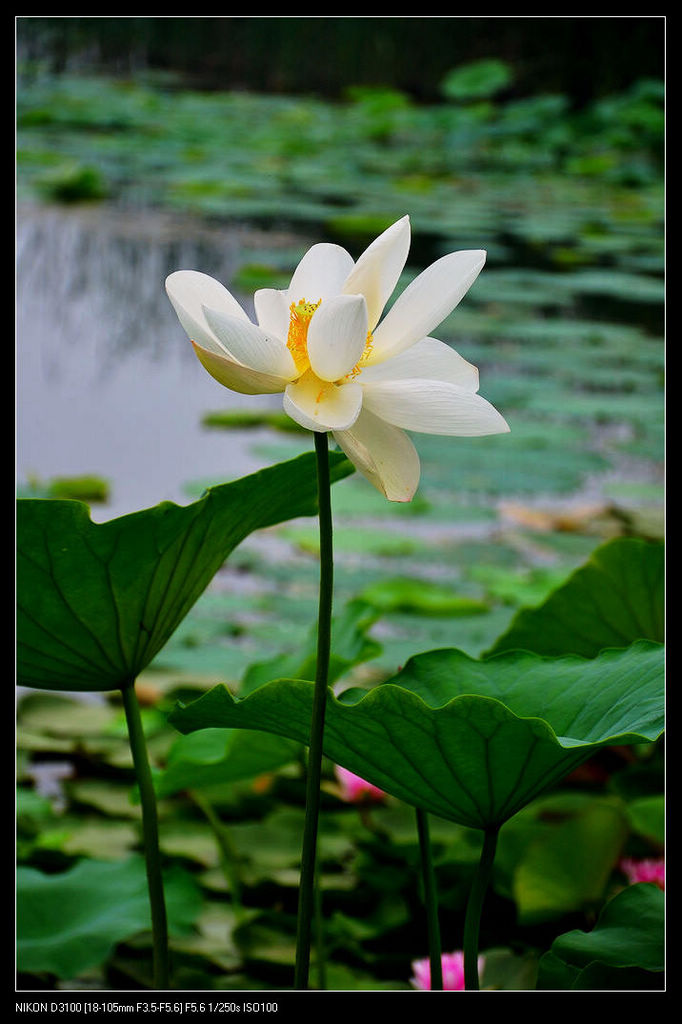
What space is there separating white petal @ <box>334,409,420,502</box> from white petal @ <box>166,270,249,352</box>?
0.21 ft

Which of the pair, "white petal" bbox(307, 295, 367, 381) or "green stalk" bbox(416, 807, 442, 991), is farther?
"green stalk" bbox(416, 807, 442, 991)

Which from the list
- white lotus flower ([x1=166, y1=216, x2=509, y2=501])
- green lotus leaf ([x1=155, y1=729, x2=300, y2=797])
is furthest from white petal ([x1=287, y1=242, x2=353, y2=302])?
green lotus leaf ([x1=155, y1=729, x2=300, y2=797])

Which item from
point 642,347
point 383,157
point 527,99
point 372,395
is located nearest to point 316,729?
point 372,395

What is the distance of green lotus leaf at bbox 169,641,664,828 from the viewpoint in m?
0.45

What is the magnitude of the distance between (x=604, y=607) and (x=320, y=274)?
0.34 m

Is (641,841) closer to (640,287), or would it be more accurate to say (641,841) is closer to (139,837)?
(139,837)

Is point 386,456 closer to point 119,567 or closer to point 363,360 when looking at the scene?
point 363,360

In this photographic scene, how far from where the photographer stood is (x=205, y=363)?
0.41 meters

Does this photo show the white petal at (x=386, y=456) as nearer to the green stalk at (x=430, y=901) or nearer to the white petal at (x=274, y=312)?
the white petal at (x=274, y=312)

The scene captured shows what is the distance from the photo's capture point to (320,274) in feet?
1.60

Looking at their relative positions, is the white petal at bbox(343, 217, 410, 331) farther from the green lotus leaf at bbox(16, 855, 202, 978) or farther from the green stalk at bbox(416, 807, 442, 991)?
the green lotus leaf at bbox(16, 855, 202, 978)

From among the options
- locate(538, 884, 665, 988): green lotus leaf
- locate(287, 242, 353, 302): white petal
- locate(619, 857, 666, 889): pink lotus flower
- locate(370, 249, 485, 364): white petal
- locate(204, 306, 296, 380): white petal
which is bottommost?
locate(538, 884, 665, 988): green lotus leaf

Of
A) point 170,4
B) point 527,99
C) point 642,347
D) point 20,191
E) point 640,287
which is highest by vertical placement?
point 527,99
